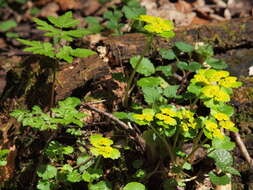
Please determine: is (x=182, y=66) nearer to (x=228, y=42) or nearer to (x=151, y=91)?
(x=151, y=91)

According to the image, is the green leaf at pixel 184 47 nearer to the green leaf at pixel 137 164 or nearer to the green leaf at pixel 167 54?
the green leaf at pixel 167 54

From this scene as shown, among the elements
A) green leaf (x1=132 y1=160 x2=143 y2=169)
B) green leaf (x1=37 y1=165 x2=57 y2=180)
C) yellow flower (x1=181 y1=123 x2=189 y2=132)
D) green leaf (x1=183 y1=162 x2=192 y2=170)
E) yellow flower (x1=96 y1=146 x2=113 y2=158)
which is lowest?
green leaf (x1=37 y1=165 x2=57 y2=180)

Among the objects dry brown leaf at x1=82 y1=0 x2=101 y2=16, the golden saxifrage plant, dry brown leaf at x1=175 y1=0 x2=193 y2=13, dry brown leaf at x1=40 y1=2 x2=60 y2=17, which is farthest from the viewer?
dry brown leaf at x1=40 y1=2 x2=60 y2=17

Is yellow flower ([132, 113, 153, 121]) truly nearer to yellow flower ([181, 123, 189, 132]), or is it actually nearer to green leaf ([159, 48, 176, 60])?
yellow flower ([181, 123, 189, 132])

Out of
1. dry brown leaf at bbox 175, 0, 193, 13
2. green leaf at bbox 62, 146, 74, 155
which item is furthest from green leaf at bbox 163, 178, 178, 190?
dry brown leaf at bbox 175, 0, 193, 13

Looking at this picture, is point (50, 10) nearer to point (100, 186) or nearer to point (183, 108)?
point (183, 108)

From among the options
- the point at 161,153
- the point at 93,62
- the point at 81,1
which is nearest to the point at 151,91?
the point at 161,153

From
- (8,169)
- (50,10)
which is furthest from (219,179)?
(50,10)
